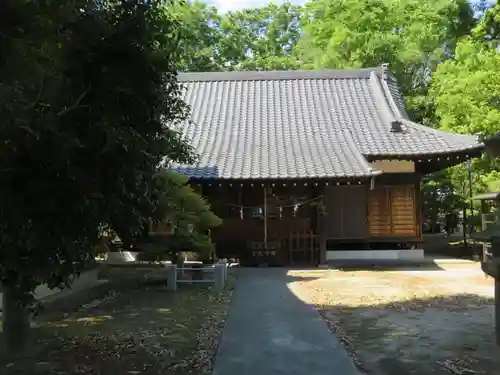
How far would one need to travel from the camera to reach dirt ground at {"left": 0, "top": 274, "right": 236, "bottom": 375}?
5613 millimetres

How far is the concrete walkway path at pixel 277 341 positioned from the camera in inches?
214

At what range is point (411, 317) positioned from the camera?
26.9 feet

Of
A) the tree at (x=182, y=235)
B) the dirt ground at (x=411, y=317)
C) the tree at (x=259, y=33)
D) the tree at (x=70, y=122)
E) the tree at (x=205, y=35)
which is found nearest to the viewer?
the tree at (x=70, y=122)

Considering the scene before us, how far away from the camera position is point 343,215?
16469mm

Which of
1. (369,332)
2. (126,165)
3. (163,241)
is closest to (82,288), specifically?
(163,241)

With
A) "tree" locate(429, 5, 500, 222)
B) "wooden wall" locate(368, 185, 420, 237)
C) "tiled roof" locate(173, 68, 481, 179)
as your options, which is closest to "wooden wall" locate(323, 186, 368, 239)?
"wooden wall" locate(368, 185, 420, 237)

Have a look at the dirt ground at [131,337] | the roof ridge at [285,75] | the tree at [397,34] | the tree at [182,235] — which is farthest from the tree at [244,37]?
the dirt ground at [131,337]

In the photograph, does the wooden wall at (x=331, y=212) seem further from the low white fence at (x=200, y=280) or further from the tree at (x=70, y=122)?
the tree at (x=70, y=122)

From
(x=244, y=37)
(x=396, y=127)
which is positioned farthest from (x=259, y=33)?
(x=396, y=127)

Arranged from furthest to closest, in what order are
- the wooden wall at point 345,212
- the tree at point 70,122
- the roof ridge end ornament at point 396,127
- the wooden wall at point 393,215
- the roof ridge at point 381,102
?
the roof ridge at point 381,102 < the roof ridge end ornament at point 396,127 < the wooden wall at point 393,215 < the wooden wall at point 345,212 < the tree at point 70,122

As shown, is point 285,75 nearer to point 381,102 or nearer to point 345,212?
point 381,102

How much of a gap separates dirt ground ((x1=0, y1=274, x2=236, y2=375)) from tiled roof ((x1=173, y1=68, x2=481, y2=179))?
5944 millimetres

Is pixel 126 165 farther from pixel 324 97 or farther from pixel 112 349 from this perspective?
pixel 324 97

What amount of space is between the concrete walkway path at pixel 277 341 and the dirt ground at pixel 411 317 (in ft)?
0.85
